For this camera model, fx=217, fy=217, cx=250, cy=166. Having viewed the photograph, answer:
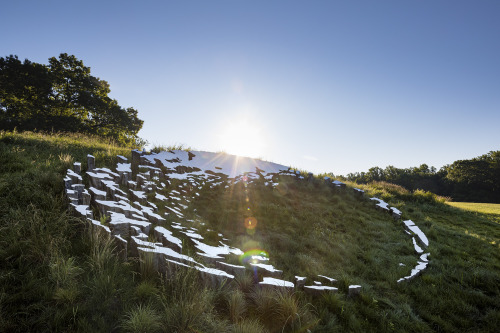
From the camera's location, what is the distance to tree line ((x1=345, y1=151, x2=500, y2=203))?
140 ft

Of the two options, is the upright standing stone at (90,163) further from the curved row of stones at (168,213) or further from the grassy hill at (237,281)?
the grassy hill at (237,281)

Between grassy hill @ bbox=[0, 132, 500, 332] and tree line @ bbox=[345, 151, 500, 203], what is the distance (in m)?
38.1

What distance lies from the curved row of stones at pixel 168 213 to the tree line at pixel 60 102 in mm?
21143

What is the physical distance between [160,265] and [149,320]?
2.87 feet

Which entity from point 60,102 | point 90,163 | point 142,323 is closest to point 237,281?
point 142,323

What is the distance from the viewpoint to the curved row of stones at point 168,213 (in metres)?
3.00

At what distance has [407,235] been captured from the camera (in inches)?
297

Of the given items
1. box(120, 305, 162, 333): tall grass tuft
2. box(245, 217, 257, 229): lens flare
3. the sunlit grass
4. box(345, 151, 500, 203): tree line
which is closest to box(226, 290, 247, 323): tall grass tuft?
box(120, 305, 162, 333): tall grass tuft

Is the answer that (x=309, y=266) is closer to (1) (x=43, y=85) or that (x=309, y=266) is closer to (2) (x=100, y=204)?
(2) (x=100, y=204)

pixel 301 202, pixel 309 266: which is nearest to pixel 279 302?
pixel 309 266

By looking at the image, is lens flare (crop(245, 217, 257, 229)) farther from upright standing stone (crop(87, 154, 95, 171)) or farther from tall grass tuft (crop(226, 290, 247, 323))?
upright standing stone (crop(87, 154, 95, 171))

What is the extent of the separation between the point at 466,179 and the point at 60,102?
71027 millimetres

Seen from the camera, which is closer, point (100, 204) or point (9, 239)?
point (9, 239)

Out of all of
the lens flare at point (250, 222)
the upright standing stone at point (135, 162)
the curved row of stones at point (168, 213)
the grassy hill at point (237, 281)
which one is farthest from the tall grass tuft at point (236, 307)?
the upright standing stone at point (135, 162)
